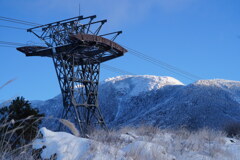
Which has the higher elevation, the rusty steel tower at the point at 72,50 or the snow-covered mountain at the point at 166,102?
the rusty steel tower at the point at 72,50

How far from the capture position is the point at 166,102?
189ft

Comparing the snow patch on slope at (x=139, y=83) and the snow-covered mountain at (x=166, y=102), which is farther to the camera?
the snow patch on slope at (x=139, y=83)

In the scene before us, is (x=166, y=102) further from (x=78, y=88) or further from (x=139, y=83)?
(x=78, y=88)

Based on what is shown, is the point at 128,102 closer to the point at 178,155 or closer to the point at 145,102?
the point at 145,102

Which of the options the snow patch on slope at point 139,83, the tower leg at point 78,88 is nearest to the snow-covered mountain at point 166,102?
the snow patch on slope at point 139,83

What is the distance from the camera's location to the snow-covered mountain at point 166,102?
1916 inches

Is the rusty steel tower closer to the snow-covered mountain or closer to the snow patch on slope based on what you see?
the snow-covered mountain

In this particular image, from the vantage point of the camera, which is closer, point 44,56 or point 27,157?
point 27,157

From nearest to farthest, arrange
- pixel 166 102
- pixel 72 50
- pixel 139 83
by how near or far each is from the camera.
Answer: pixel 72 50, pixel 166 102, pixel 139 83

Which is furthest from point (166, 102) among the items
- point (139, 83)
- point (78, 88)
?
point (78, 88)

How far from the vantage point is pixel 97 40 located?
17172mm

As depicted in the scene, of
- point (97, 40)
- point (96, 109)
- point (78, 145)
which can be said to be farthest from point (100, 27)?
point (78, 145)

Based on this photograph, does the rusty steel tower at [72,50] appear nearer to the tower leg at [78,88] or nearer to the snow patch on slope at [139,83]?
the tower leg at [78,88]

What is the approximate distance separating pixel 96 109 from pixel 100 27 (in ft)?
18.5
